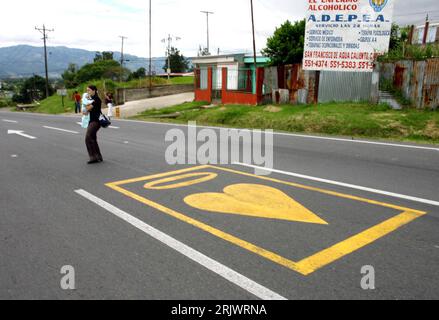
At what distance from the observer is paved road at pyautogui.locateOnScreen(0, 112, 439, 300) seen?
307cm

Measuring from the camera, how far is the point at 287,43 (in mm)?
30156

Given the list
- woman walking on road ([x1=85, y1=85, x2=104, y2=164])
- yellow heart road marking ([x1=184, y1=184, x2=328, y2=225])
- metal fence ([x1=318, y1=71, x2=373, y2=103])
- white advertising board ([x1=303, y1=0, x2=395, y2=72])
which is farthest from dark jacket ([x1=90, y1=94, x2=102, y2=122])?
metal fence ([x1=318, y1=71, x2=373, y2=103])

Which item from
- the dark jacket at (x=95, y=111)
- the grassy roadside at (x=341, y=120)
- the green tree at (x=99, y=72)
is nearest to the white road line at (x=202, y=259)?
the dark jacket at (x=95, y=111)

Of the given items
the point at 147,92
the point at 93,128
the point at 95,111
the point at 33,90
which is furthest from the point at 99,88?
the point at 33,90

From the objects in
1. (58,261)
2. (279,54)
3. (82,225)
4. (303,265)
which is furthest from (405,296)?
(279,54)

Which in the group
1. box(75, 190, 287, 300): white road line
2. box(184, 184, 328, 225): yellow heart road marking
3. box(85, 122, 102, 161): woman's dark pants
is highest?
box(85, 122, 102, 161): woman's dark pants

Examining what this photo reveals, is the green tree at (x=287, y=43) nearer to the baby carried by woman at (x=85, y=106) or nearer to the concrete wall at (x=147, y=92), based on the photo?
the concrete wall at (x=147, y=92)

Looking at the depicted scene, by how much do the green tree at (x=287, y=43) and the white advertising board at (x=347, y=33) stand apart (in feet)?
45.3

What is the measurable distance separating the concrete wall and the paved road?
91.5ft

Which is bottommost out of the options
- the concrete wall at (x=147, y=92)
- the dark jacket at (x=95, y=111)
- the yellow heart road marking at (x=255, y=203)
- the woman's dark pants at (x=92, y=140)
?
the yellow heart road marking at (x=255, y=203)

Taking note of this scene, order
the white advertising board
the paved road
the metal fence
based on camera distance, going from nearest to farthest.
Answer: the paved road, the white advertising board, the metal fence

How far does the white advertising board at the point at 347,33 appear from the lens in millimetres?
15203

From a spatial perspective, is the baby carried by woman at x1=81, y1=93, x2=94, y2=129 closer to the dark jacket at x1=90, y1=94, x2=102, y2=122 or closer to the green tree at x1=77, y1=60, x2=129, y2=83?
the dark jacket at x1=90, y1=94, x2=102, y2=122
